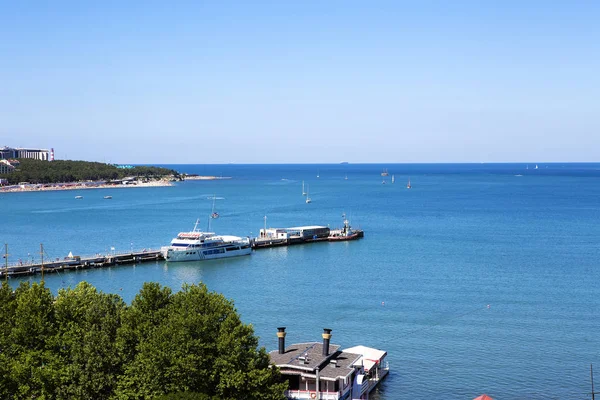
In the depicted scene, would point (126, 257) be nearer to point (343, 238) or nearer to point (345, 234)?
point (343, 238)

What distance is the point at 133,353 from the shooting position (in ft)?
96.0

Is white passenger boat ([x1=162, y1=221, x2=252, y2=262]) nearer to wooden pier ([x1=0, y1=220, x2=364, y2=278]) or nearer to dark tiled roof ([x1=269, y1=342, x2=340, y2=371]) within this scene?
wooden pier ([x1=0, y1=220, x2=364, y2=278])

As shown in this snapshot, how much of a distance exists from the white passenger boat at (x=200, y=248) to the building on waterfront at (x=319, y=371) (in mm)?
50466

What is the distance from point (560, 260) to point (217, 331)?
60278 mm

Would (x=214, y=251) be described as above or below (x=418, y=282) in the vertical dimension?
above

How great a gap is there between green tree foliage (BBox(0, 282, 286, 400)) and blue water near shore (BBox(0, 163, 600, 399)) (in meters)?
12.3

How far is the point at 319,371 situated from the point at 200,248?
5484 centimetres

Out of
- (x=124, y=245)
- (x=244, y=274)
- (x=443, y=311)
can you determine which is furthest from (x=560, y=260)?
(x=124, y=245)

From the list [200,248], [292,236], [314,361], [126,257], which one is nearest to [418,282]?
[200,248]

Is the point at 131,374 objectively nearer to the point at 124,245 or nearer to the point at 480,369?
the point at 480,369

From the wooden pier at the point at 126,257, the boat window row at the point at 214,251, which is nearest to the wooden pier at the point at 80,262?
the wooden pier at the point at 126,257

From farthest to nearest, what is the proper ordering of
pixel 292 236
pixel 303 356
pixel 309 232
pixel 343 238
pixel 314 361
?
pixel 309 232
pixel 343 238
pixel 292 236
pixel 303 356
pixel 314 361

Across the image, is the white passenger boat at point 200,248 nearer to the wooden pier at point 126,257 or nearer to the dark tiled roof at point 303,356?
the wooden pier at point 126,257

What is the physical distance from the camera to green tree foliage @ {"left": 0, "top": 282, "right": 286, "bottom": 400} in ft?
90.6
